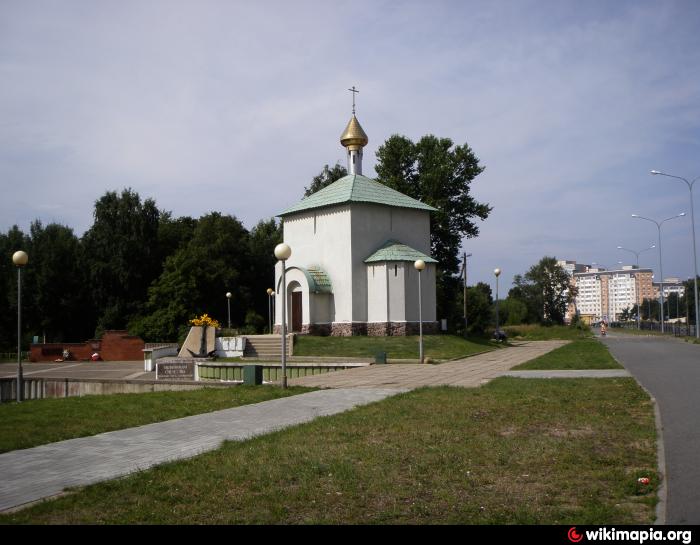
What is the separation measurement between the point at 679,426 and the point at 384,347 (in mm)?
22355


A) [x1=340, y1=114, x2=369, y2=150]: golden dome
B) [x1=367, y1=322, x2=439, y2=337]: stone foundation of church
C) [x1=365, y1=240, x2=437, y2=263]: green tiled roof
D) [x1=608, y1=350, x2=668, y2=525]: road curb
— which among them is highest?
[x1=340, y1=114, x2=369, y2=150]: golden dome

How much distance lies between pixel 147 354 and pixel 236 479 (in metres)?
27.3

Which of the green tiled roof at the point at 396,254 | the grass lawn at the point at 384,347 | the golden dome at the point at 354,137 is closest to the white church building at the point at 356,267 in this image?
the green tiled roof at the point at 396,254

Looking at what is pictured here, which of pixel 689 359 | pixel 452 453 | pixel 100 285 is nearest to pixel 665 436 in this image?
pixel 452 453

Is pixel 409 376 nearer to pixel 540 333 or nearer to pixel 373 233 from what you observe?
pixel 373 233

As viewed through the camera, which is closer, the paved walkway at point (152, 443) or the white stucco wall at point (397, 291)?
the paved walkway at point (152, 443)

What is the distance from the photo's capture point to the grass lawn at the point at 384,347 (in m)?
29.6

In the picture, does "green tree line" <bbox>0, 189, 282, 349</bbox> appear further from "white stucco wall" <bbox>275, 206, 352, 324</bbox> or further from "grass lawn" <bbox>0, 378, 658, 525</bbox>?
"grass lawn" <bbox>0, 378, 658, 525</bbox>

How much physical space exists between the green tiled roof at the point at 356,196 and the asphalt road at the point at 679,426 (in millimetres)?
21289

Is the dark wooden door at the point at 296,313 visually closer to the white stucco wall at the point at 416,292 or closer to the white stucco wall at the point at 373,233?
the white stucco wall at the point at 373,233

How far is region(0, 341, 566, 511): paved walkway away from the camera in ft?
22.7

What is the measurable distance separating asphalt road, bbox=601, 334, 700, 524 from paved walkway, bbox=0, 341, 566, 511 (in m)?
4.33

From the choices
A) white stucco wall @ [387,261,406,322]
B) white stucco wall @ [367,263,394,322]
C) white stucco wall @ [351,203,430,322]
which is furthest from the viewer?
white stucco wall @ [351,203,430,322]

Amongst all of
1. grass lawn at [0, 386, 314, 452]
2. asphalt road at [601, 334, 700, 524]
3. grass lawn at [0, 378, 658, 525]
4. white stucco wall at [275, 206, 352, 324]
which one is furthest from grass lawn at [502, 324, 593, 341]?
grass lawn at [0, 378, 658, 525]
